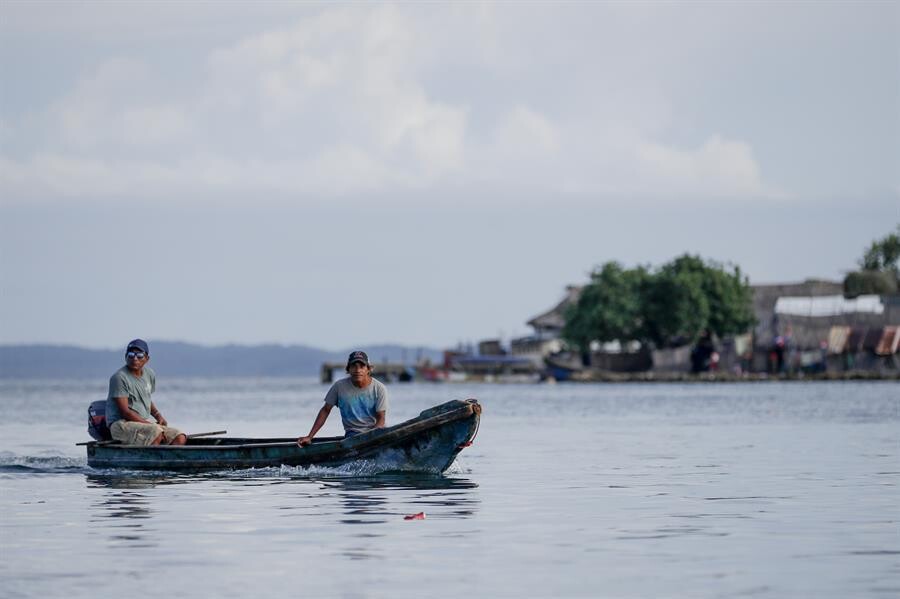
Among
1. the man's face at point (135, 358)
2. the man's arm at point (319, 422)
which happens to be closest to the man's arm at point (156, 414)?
the man's face at point (135, 358)

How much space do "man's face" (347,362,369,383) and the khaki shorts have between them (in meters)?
3.57

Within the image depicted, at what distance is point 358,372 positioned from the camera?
22.1 m

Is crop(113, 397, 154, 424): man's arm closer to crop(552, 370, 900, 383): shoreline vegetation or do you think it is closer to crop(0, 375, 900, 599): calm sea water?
crop(0, 375, 900, 599): calm sea water

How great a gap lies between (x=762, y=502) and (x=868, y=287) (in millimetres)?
88880

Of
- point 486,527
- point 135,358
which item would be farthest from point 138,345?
point 486,527

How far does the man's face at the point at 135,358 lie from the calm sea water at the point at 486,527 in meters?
1.67

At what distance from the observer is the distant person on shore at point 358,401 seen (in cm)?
2222

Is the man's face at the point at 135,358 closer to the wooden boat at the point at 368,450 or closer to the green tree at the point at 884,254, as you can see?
the wooden boat at the point at 368,450

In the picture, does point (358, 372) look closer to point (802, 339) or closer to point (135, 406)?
point (135, 406)

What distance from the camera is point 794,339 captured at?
105m

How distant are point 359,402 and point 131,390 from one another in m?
3.45

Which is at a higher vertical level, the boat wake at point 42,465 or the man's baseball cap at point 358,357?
the man's baseball cap at point 358,357

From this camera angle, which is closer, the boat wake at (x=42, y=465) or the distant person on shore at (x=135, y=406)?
the distant person on shore at (x=135, y=406)

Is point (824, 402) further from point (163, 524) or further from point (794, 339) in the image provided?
point (163, 524)
